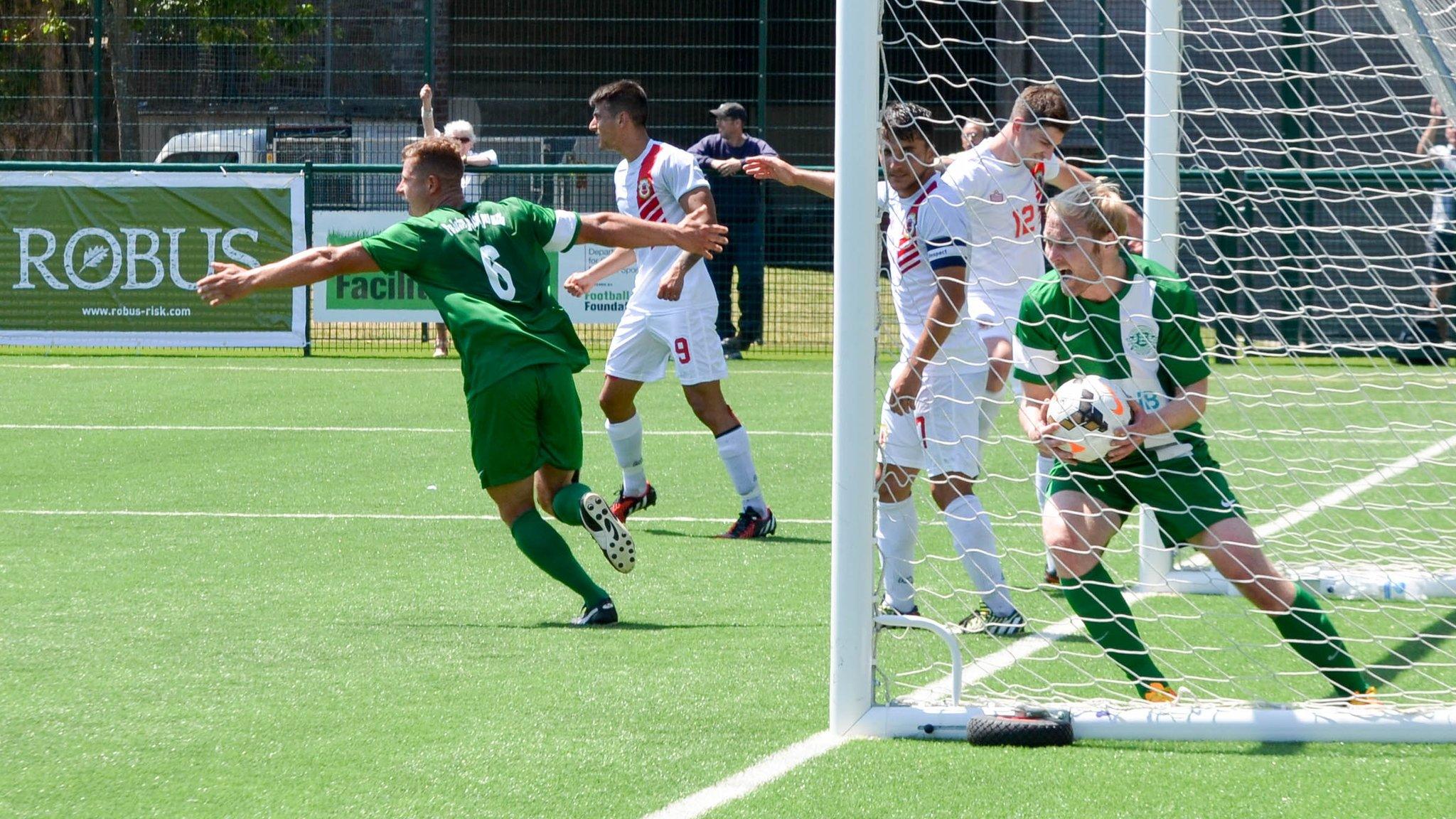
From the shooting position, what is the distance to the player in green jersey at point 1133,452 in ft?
16.4

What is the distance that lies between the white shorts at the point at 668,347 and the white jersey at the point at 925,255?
1.65 metres

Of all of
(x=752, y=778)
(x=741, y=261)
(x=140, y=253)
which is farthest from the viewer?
(x=741, y=261)

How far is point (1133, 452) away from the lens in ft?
16.8

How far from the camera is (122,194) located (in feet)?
52.5

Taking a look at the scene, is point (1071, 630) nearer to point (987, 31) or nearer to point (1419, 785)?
point (1419, 785)

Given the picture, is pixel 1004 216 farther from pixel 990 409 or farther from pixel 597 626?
pixel 597 626

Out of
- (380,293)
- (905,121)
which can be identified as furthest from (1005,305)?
(380,293)

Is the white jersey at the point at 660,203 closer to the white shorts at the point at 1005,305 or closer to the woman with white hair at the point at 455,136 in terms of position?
the white shorts at the point at 1005,305

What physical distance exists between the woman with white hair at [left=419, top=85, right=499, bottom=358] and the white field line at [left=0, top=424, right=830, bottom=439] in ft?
11.8

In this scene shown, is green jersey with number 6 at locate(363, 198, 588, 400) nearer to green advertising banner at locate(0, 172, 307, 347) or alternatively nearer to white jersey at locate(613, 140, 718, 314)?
white jersey at locate(613, 140, 718, 314)

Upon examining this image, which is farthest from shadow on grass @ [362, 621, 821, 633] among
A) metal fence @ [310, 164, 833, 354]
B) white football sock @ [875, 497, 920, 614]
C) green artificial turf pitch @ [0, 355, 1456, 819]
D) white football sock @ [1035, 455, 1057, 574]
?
metal fence @ [310, 164, 833, 354]

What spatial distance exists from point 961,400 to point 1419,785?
231 centimetres

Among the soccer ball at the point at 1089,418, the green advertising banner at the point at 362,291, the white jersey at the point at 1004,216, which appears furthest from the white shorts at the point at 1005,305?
the green advertising banner at the point at 362,291

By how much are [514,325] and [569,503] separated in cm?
69
